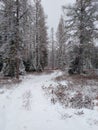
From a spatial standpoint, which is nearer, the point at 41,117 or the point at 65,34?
the point at 41,117

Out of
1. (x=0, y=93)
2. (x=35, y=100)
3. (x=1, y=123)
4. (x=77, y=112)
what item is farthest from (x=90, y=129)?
(x=0, y=93)

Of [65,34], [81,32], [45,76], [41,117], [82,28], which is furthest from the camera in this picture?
[45,76]

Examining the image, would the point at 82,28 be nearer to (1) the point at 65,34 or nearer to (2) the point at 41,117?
(1) the point at 65,34

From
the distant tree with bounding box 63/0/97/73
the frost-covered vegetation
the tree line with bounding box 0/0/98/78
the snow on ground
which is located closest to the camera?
the snow on ground

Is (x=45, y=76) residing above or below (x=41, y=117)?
above

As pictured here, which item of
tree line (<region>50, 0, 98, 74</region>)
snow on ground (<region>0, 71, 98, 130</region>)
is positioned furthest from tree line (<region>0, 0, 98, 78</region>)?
snow on ground (<region>0, 71, 98, 130</region>)

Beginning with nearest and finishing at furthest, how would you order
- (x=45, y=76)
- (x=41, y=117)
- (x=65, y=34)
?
(x=41, y=117) < (x=65, y=34) < (x=45, y=76)

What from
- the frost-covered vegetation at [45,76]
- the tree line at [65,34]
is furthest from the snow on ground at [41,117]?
the tree line at [65,34]

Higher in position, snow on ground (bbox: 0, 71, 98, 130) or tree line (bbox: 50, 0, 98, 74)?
tree line (bbox: 50, 0, 98, 74)

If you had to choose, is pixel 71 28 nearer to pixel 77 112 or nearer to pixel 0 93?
pixel 0 93

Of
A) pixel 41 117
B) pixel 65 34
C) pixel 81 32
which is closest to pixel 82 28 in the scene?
pixel 81 32

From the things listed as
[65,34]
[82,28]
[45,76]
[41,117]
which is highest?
[82,28]

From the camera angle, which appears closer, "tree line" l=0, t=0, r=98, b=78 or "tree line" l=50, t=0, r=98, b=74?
"tree line" l=0, t=0, r=98, b=78

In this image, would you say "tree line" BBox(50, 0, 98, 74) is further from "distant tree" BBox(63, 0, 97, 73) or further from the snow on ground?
the snow on ground
